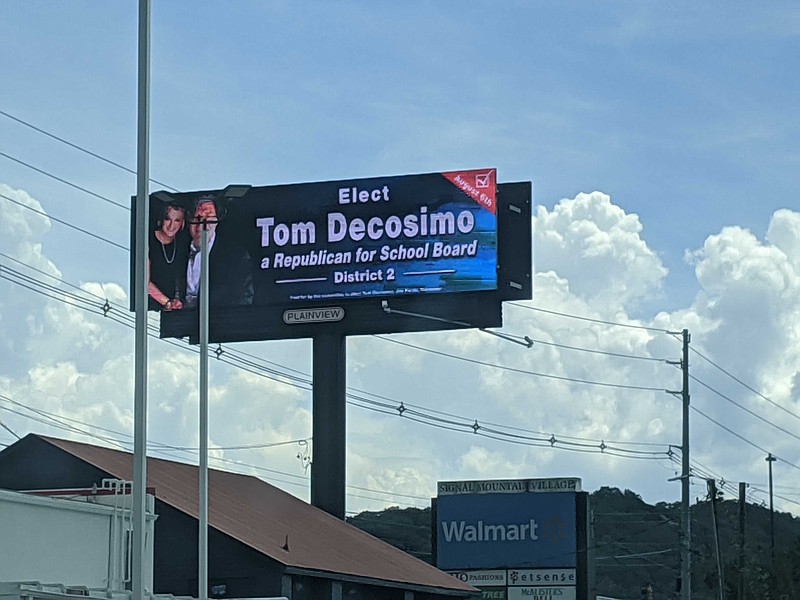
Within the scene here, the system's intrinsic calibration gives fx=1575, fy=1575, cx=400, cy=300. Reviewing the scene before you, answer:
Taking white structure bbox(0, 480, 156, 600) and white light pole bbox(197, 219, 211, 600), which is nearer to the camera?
white structure bbox(0, 480, 156, 600)

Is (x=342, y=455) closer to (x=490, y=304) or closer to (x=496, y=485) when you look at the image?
(x=490, y=304)

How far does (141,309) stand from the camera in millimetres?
23812

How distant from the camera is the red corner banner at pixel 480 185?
163 ft

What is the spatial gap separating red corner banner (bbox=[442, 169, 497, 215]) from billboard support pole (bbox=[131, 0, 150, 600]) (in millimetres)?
25883

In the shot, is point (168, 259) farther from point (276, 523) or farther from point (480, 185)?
point (276, 523)

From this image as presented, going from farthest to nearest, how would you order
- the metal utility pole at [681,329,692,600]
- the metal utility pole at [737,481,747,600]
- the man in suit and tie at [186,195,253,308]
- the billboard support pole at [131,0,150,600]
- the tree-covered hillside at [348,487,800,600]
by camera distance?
the tree-covered hillside at [348,487,800,600] < the metal utility pole at [737,481,747,600] < the metal utility pole at [681,329,692,600] < the man in suit and tie at [186,195,253,308] < the billboard support pole at [131,0,150,600]

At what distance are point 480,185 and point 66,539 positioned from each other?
25630 millimetres

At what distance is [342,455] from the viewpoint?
164 feet

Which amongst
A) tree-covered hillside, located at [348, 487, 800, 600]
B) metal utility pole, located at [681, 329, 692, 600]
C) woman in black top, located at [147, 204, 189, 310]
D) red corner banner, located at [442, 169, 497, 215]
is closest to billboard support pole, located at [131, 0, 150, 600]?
red corner banner, located at [442, 169, 497, 215]

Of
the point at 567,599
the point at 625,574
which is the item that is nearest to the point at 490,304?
the point at 567,599

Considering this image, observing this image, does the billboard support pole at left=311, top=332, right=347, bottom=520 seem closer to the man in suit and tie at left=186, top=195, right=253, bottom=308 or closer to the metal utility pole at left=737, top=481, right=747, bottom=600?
the man in suit and tie at left=186, top=195, right=253, bottom=308

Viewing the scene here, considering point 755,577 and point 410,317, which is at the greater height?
point 410,317

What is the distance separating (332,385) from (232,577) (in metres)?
13.3

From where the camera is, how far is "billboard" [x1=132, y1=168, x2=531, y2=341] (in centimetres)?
4916
